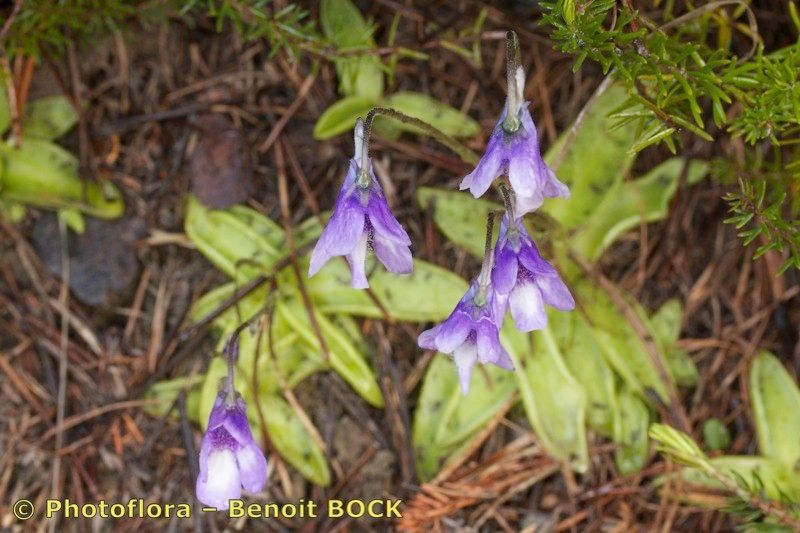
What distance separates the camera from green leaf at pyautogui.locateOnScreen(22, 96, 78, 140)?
2.55m

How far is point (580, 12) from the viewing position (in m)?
1.58

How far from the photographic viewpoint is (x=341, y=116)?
2.40 m

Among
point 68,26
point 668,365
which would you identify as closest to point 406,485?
point 668,365

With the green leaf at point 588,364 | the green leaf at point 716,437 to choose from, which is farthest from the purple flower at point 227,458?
the green leaf at point 716,437

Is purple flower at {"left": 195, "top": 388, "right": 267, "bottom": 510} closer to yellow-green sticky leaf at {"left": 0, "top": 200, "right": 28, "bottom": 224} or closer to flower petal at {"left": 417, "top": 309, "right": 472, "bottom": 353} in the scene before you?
flower petal at {"left": 417, "top": 309, "right": 472, "bottom": 353}

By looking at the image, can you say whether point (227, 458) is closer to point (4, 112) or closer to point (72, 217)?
point (72, 217)

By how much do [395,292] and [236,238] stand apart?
481 millimetres

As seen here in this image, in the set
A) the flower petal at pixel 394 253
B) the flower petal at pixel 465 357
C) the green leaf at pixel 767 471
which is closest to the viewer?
the flower petal at pixel 394 253

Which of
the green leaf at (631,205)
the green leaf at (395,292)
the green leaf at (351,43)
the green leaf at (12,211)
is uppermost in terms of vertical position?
the green leaf at (351,43)

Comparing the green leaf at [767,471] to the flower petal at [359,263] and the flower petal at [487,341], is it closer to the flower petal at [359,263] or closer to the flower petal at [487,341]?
the flower petal at [487,341]

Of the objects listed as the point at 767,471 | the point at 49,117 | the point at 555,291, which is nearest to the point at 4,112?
the point at 49,117

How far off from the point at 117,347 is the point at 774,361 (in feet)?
6.25

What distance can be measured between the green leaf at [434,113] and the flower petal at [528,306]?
2.93ft

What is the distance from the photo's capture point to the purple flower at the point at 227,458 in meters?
1.77
